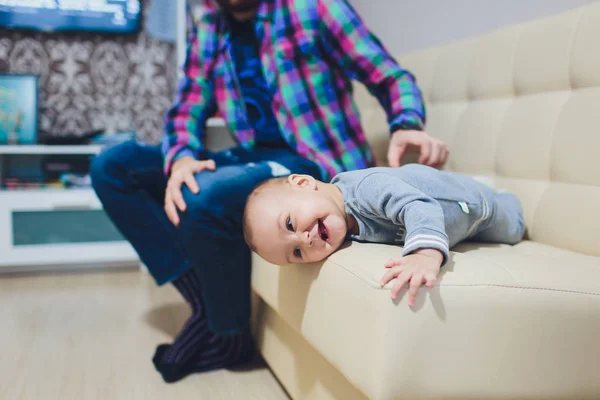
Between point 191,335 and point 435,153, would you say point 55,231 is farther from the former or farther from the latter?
point 435,153

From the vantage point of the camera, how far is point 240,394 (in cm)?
128

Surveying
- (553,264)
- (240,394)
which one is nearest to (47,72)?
(240,394)

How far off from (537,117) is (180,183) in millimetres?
833

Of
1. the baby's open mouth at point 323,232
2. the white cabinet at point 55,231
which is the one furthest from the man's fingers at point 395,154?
the white cabinet at point 55,231

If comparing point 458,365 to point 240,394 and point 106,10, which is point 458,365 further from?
point 106,10

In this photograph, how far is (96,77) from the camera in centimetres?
284

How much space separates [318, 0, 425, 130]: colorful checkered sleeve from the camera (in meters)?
1.40

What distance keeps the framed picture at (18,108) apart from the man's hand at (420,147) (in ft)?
6.34

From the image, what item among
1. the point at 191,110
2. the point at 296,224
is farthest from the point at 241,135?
the point at 296,224

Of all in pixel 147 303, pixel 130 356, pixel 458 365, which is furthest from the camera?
pixel 147 303

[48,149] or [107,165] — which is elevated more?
[107,165]

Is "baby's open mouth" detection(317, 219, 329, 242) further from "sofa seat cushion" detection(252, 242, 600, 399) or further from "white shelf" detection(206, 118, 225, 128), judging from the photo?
"white shelf" detection(206, 118, 225, 128)

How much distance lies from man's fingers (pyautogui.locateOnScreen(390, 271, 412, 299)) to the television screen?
2422 mm

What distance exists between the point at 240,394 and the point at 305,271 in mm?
417
